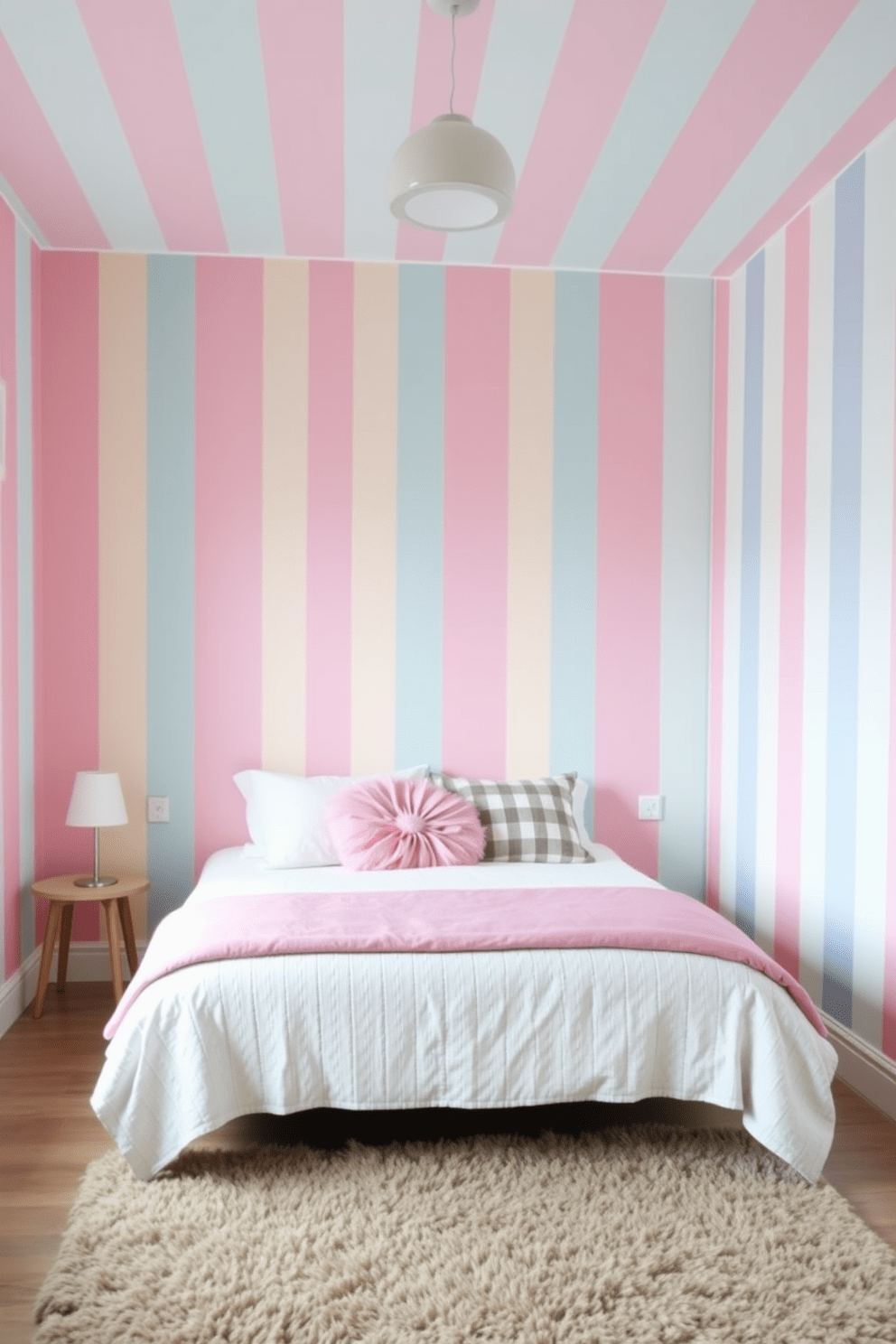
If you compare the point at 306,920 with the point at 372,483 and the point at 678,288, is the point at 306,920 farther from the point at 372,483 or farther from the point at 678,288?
the point at 678,288

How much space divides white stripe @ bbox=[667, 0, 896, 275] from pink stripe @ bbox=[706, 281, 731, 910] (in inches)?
12.8

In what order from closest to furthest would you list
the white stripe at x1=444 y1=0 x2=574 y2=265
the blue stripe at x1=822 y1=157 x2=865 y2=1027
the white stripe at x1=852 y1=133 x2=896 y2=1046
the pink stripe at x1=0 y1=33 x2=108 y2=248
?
the white stripe at x1=444 y1=0 x2=574 y2=265, the pink stripe at x1=0 y1=33 x2=108 y2=248, the white stripe at x1=852 y1=133 x2=896 y2=1046, the blue stripe at x1=822 y1=157 x2=865 y2=1027

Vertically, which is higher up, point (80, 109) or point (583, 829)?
point (80, 109)

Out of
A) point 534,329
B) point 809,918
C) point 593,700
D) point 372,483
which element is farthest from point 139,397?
point 809,918

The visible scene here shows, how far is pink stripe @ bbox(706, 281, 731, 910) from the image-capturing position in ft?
12.9

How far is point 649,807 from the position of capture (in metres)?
4.00

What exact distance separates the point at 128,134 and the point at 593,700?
7.90 feet

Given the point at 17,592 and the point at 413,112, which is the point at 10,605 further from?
the point at 413,112

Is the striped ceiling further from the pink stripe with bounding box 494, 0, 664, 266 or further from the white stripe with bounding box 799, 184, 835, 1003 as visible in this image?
the white stripe with bounding box 799, 184, 835, 1003

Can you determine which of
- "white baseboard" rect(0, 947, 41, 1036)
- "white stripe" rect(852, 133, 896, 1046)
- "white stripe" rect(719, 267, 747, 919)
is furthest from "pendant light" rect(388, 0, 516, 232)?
"white baseboard" rect(0, 947, 41, 1036)

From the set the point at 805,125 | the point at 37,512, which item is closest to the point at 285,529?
the point at 37,512

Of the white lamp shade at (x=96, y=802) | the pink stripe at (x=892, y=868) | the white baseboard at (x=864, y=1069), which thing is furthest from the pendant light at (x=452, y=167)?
the white baseboard at (x=864, y=1069)

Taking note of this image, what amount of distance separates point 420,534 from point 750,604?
1223mm

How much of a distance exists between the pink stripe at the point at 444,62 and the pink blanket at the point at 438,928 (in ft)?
6.84
